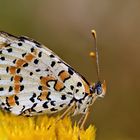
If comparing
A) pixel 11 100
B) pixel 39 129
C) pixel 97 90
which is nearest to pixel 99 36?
pixel 97 90

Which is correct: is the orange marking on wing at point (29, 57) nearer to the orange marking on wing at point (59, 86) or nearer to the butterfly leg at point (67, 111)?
the orange marking on wing at point (59, 86)

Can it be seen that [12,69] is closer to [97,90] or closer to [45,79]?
[45,79]

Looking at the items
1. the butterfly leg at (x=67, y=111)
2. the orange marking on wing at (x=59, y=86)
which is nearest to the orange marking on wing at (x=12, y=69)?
the orange marking on wing at (x=59, y=86)

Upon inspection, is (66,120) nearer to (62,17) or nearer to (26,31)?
(26,31)

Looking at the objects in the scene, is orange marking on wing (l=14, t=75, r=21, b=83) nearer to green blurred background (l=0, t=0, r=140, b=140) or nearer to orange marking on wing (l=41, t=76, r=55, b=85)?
orange marking on wing (l=41, t=76, r=55, b=85)

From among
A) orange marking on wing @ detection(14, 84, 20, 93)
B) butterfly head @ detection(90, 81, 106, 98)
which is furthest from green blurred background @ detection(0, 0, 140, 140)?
orange marking on wing @ detection(14, 84, 20, 93)

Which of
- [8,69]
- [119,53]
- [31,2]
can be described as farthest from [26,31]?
[8,69]
